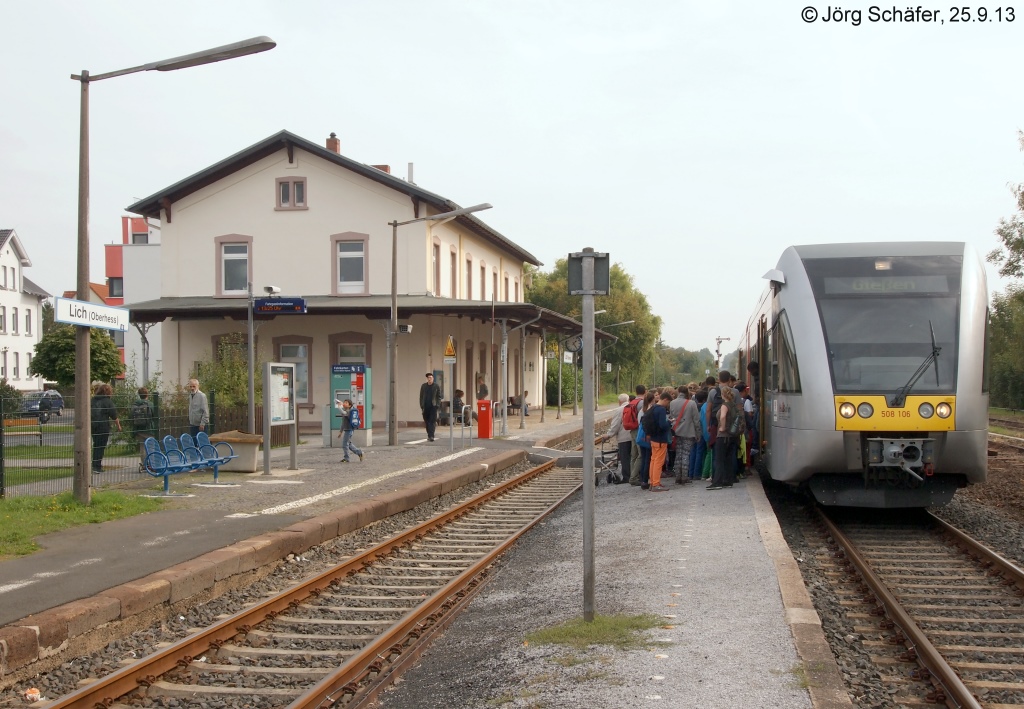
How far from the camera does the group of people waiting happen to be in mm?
14234

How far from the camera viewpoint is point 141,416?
628 inches

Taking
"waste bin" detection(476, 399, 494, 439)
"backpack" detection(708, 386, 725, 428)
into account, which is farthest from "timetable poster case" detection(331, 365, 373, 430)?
"backpack" detection(708, 386, 725, 428)

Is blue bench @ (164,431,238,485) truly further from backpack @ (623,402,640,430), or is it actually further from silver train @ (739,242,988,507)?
silver train @ (739,242,988,507)

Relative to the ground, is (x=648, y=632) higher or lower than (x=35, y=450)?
lower

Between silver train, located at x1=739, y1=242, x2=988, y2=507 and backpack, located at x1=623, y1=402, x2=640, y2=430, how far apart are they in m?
4.33

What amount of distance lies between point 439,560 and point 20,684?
516cm

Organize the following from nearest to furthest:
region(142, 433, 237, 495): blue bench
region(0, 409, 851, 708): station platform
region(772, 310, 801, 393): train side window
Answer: region(0, 409, 851, 708): station platform < region(772, 310, 801, 393): train side window < region(142, 433, 237, 495): blue bench

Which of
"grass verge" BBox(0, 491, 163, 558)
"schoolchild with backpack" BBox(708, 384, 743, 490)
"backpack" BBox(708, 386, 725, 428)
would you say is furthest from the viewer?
"backpack" BBox(708, 386, 725, 428)

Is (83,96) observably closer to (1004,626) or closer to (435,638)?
(435,638)

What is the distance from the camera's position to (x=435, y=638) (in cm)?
756

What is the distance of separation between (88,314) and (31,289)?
6627 centimetres

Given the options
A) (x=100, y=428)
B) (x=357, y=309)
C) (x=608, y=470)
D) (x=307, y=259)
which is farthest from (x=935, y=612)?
(x=307, y=259)

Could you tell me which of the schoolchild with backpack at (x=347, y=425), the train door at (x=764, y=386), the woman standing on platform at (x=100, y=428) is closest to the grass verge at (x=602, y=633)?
the train door at (x=764, y=386)

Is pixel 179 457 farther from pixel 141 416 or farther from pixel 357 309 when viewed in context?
pixel 357 309
